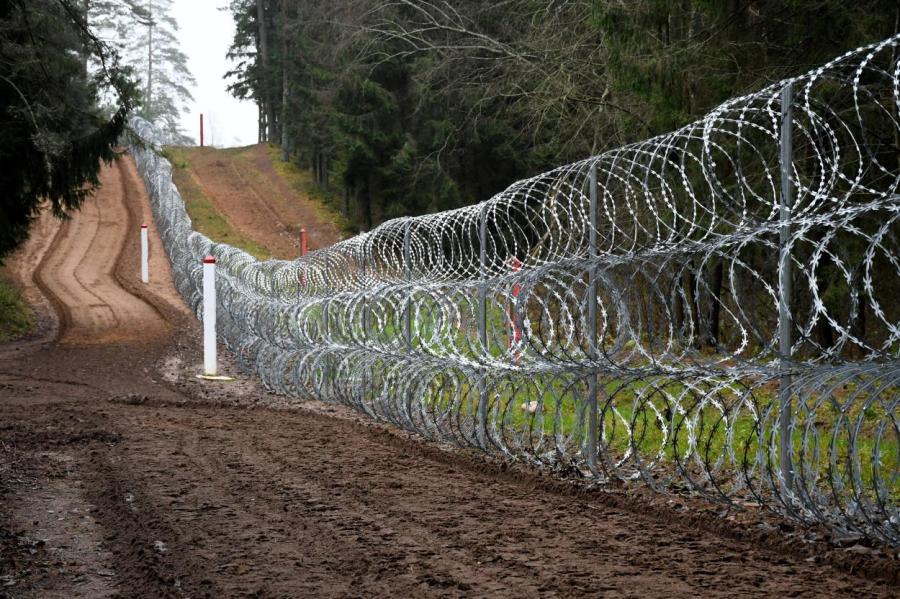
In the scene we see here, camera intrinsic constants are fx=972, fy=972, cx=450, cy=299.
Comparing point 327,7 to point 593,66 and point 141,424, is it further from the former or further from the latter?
point 141,424

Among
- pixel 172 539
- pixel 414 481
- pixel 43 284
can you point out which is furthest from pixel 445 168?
pixel 172 539

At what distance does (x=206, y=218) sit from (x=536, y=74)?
21629 mm

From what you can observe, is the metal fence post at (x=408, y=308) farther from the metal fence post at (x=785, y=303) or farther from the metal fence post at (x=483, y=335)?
the metal fence post at (x=785, y=303)

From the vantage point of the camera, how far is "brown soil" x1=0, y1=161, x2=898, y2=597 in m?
4.38

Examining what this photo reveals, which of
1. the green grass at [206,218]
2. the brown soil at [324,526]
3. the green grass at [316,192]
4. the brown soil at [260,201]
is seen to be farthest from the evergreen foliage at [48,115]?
the green grass at [316,192]

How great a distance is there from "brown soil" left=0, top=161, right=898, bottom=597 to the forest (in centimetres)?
515

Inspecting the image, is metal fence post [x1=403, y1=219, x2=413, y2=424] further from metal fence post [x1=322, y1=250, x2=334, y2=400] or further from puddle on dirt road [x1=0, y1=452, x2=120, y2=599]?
puddle on dirt road [x1=0, y1=452, x2=120, y2=599]

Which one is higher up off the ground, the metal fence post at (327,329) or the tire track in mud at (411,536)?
the metal fence post at (327,329)

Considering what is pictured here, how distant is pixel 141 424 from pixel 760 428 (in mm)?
6494

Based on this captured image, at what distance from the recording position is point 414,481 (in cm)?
676

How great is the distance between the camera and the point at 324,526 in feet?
17.9

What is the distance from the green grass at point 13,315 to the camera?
19.0 meters

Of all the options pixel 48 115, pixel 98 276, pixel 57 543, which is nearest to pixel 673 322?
pixel 57 543

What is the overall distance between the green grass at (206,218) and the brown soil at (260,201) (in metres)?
0.36
